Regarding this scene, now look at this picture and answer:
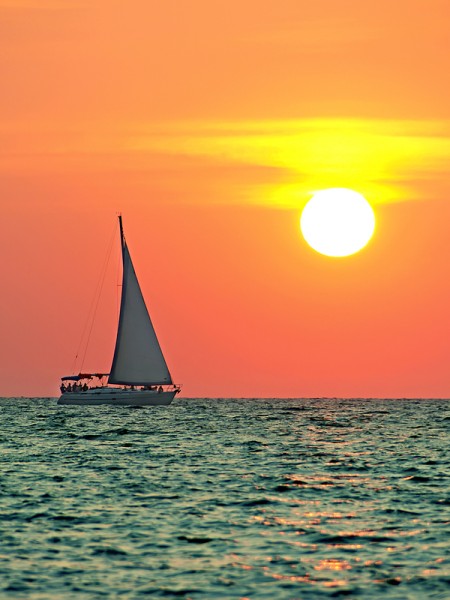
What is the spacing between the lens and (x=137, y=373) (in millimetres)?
137625

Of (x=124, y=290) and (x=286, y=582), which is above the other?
(x=124, y=290)

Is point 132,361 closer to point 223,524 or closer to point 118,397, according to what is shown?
point 118,397

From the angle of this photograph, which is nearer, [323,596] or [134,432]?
[323,596]

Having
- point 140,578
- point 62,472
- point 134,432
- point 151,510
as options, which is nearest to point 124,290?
point 134,432

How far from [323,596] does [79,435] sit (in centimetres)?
5989

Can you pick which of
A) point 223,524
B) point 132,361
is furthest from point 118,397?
point 223,524

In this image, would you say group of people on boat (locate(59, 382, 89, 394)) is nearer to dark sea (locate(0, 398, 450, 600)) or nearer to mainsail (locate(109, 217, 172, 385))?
mainsail (locate(109, 217, 172, 385))

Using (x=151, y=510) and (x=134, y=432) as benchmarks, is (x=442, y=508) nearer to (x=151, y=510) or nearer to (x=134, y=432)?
(x=151, y=510)

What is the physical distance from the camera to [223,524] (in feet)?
112

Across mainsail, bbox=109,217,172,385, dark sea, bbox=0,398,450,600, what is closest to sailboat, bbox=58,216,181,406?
mainsail, bbox=109,217,172,385

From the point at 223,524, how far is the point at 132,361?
336 ft

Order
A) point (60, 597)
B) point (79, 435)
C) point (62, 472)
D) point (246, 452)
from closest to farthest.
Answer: point (60, 597) < point (62, 472) < point (246, 452) < point (79, 435)

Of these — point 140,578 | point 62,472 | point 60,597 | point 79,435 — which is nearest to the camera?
point 60,597

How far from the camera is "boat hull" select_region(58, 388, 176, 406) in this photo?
456ft
